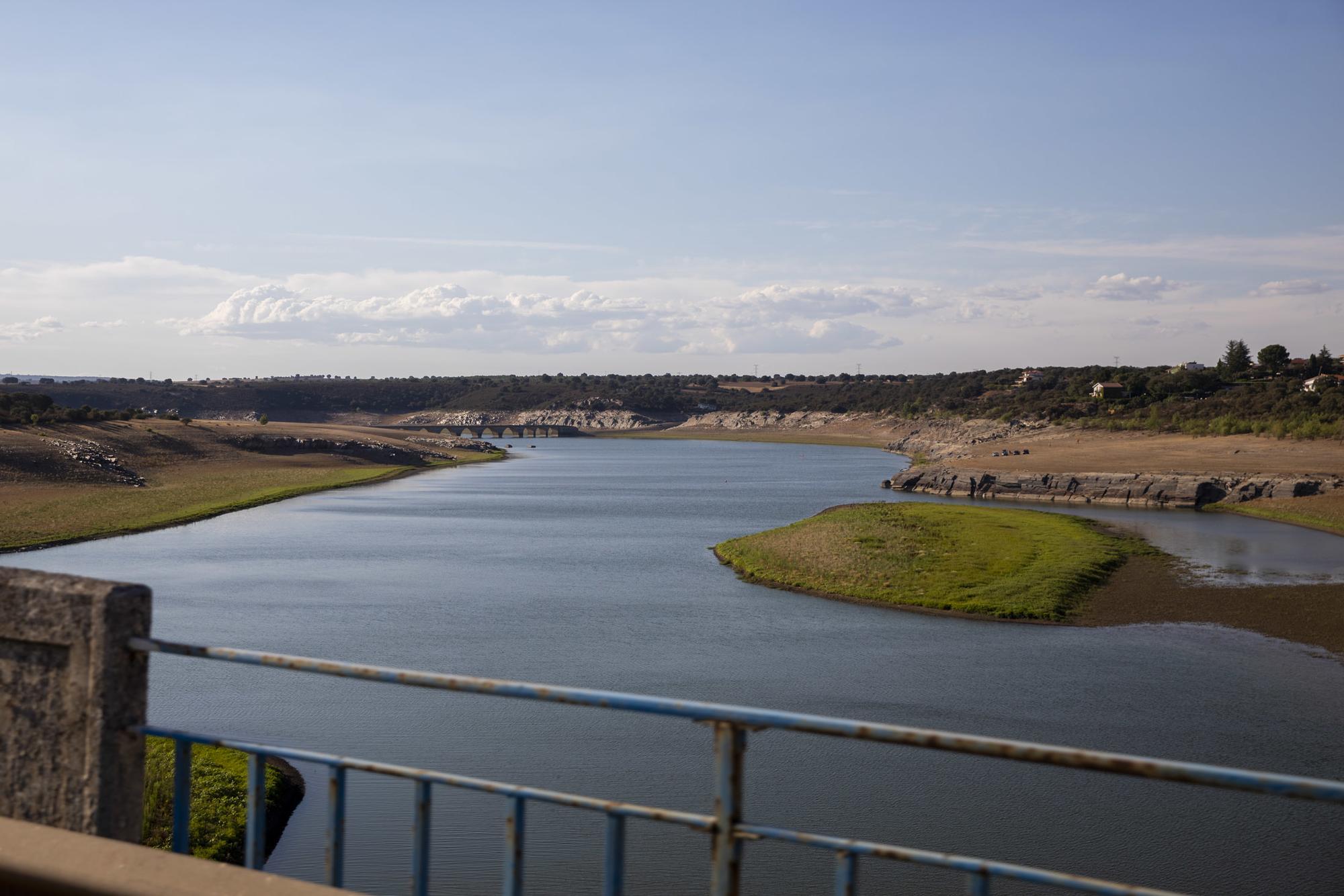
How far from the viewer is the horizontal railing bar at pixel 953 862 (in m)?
3.63

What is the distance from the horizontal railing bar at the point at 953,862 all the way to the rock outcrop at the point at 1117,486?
205 feet

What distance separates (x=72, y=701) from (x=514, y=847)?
224 centimetres

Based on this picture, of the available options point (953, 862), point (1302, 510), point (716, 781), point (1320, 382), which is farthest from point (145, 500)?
point (1320, 382)

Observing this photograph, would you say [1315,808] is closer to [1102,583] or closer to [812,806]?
[812,806]

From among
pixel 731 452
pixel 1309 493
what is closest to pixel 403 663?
pixel 1309 493

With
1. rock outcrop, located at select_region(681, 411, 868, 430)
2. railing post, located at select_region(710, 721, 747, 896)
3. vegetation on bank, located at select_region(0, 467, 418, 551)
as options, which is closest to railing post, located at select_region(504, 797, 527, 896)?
railing post, located at select_region(710, 721, 747, 896)

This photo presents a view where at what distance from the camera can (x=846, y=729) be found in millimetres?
3818

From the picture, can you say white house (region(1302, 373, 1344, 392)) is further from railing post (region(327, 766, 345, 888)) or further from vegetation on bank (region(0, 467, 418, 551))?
railing post (region(327, 766, 345, 888))

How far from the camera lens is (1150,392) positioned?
4400 inches

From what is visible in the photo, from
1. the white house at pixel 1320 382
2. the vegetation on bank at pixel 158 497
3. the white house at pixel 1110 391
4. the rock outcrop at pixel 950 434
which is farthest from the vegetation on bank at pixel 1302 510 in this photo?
the white house at pixel 1110 391

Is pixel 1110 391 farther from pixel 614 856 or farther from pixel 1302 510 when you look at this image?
pixel 614 856

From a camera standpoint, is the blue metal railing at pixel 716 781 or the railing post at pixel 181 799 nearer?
the blue metal railing at pixel 716 781

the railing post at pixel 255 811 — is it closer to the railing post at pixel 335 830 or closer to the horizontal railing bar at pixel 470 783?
the horizontal railing bar at pixel 470 783

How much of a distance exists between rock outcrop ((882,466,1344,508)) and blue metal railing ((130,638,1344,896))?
205 feet
